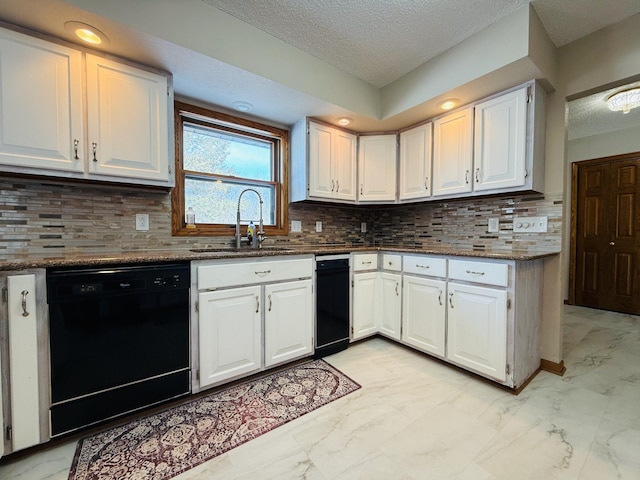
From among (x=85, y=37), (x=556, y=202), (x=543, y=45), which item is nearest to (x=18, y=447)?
(x=85, y=37)

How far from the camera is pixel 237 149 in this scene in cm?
259

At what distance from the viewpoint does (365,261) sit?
8.54ft

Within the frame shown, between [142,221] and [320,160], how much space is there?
160 cm

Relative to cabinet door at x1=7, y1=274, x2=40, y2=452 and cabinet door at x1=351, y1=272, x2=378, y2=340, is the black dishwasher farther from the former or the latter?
cabinet door at x1=7, y1=274, x2=40, y2=452

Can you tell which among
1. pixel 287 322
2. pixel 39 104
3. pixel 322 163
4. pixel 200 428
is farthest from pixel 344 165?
pixel 200 428

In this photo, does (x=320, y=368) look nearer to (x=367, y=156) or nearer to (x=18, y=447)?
(x=18, y=447)

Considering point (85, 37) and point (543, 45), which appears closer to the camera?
point (85, 37)

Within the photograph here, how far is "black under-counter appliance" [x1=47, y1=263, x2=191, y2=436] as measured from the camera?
1367 mm

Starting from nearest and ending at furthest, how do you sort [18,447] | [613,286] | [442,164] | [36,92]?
[18,447]
[36,92]
[442,164]
[613,286]

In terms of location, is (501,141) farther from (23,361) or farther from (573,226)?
(23,361)

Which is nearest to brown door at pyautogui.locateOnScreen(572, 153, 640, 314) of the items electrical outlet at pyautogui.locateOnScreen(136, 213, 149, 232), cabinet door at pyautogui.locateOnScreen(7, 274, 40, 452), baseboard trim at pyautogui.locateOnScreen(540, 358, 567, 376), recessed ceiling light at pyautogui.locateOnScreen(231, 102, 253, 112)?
baseboard trim at pyautogui.locateOnScreen(540, 358, 567, 376)

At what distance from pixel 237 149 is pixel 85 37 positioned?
122cm

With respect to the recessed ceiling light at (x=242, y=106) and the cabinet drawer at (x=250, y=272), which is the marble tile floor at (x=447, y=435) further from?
the recessed ceiling light at (x=242, y=106)

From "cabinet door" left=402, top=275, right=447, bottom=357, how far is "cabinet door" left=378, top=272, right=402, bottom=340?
7 centimetres
